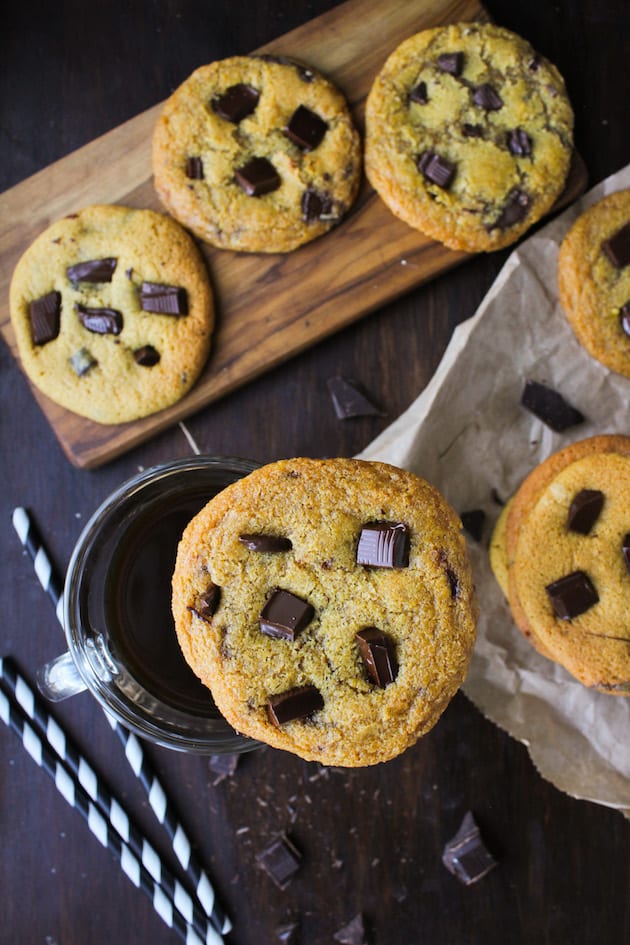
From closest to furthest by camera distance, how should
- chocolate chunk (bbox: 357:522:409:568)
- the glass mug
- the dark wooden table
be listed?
chocolate chunk (bbox: 357:522:409:568), the glass mug, the dark wooden table

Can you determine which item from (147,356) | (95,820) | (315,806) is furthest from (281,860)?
(147,356)

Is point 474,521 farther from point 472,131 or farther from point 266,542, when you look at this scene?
point 472,131

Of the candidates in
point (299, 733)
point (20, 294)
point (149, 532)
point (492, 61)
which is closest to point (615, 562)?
point (299, 733)

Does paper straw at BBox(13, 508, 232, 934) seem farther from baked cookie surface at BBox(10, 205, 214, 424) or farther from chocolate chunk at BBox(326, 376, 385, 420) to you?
chocolate chunk at BBox(326, 376, 385, 420)

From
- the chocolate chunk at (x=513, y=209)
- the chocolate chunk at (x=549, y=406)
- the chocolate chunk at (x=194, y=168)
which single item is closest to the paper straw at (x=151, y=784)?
the chocolate chunk at (x=194, y=168)

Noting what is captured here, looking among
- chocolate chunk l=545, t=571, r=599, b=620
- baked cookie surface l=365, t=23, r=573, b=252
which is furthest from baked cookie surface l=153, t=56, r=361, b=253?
chocolate chunk l=545, t=571, r=599, b=620

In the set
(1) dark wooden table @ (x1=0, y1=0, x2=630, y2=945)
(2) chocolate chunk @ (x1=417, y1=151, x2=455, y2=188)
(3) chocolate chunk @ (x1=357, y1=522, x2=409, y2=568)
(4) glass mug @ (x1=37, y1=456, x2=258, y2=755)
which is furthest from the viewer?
(1) dark wooden table @ (x1=0, y1=0, x2=630, y2=945)

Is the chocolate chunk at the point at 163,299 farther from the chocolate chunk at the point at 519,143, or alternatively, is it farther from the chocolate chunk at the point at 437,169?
the chocolate chunk at the point at 519,143
